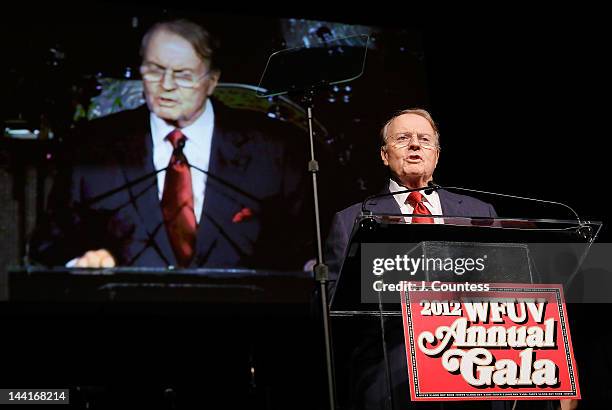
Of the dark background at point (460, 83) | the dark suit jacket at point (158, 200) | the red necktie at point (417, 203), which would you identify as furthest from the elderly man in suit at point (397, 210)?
the dark background at point (460, 83)

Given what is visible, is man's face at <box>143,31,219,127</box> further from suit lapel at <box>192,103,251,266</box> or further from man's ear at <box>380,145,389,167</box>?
man's ear at <box>380,145,389,167</box>

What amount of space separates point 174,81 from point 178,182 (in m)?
0.62

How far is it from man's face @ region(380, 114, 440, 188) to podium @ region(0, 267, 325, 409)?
6.56 feet

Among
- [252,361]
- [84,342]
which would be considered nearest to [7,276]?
[84,342]

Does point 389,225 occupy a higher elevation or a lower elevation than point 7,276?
lower

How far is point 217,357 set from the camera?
5.05 meters

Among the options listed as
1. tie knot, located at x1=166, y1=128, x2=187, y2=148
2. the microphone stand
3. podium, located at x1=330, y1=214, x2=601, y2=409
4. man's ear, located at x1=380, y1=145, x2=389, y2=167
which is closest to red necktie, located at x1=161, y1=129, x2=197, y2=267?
tie knot, located at x1=166, y1=128, x2=187, y2=148

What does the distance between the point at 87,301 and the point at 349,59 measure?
244 cm

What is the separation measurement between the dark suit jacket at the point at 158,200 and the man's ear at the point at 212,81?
3.6 inches

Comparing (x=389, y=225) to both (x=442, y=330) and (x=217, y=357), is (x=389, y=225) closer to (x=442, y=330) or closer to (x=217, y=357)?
(x=442, y=330)

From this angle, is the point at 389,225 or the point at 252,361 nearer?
the point at 389,225

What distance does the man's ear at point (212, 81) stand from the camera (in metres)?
4.80

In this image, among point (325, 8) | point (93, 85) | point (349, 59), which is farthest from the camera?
point (325, 8)

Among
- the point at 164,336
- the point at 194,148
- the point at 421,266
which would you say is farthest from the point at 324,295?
the point at 164,336
